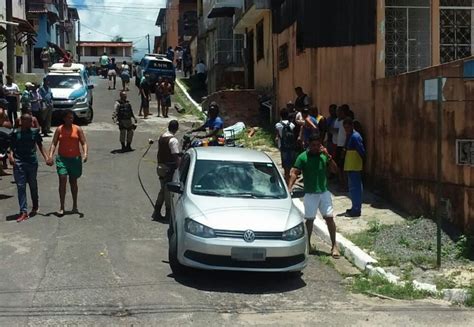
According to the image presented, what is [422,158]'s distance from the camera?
1135 centimetres

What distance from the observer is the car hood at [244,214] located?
8.04 metres

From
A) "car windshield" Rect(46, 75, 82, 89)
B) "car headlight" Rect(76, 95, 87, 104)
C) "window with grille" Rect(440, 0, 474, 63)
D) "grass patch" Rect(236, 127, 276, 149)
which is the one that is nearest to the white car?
"window with grille" Rect(440, 0, 474, 63)

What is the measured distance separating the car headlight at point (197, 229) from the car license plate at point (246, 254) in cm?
33

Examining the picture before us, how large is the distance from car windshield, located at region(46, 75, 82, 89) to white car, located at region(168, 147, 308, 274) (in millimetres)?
16815

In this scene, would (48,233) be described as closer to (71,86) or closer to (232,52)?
(71,86)

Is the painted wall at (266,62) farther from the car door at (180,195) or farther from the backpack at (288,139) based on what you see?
the car door at (180,195)

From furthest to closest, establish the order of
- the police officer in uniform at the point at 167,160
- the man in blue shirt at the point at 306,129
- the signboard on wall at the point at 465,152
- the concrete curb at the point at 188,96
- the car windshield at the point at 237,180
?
the concrete curb at the point at 188,96 → the man in blue shirt at the point at 306,129 → the police officer in uniform at the point at 167,160 → the signboard on wall at the point at 465,152 → the car windshield at the point at 237,180

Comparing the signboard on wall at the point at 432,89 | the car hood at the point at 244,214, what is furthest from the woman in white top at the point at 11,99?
the signboard on wall at the point at 432,89

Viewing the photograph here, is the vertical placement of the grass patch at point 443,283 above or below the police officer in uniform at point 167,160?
below

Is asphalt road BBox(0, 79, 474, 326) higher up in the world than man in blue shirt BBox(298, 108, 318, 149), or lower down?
lower down

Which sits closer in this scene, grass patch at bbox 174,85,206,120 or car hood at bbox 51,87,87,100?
car hood at bbox 51,87,87,100

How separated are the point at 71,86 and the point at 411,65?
46.5ft

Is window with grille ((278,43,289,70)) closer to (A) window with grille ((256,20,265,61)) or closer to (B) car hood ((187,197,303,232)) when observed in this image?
(A) window with grille ((256,20,265,61))

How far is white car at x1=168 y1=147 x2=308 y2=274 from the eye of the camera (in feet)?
26.1
